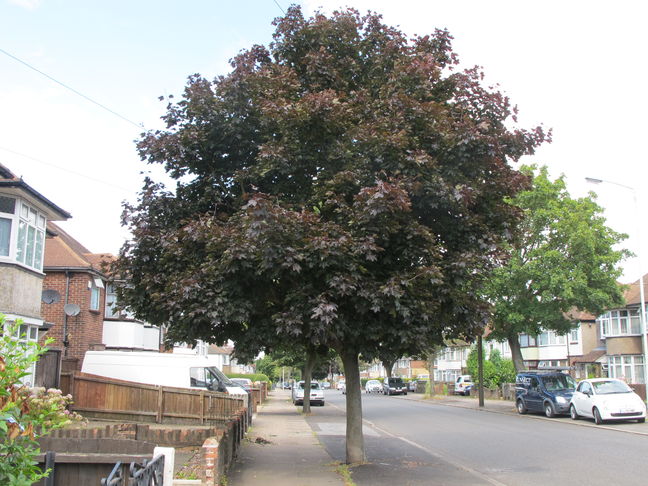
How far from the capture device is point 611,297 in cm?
2995

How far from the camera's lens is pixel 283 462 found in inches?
509

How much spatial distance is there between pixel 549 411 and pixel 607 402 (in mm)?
4947

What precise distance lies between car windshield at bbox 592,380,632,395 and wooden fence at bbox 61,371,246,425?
1318cm

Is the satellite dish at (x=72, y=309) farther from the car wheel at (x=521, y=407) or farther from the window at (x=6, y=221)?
the car wheel at (x=521, y=407)

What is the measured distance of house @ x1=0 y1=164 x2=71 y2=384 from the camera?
14945mm

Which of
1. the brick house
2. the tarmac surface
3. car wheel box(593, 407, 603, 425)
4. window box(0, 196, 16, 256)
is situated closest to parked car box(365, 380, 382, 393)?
car wheel box(593, 407, 603, 425)

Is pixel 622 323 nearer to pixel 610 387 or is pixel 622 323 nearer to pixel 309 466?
pixel 610 387

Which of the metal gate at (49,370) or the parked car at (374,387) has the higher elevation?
the metal gate at (49,370)

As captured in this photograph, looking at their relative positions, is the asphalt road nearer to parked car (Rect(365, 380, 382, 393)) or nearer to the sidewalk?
the sidewalk

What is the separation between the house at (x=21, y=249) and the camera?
588 inches

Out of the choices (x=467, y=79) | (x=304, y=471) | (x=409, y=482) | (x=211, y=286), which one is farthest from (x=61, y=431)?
(x=467, y=79)

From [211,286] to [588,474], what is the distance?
26.2ft

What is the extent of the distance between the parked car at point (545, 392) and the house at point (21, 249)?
1993 cm

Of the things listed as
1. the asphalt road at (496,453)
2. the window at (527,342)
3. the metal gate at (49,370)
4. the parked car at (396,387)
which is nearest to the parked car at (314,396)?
the asphalt road at (496,453)
